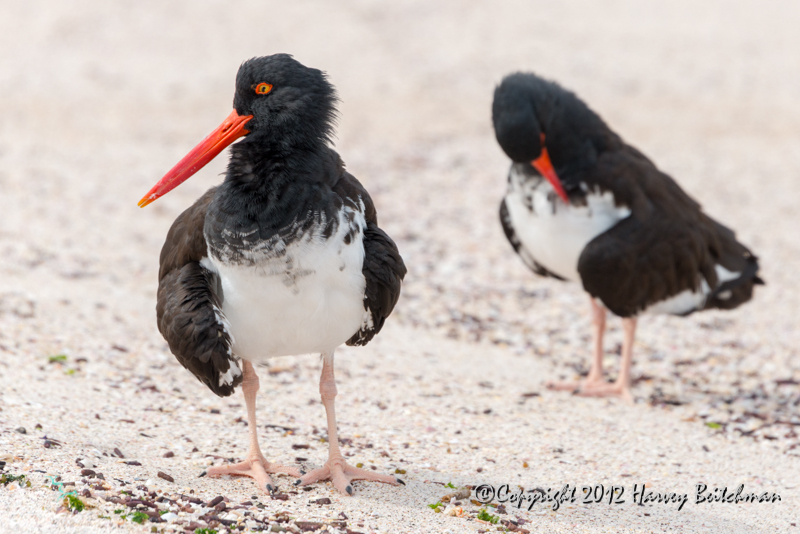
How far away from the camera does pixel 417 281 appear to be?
9.28 m

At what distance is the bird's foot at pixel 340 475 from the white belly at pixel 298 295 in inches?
30.0

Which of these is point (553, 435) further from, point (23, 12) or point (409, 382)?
point (23, 12)

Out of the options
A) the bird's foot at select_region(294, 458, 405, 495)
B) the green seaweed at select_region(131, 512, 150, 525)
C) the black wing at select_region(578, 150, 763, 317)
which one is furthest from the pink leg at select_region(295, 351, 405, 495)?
the black wing at select_region(578, 150, 763, 317)

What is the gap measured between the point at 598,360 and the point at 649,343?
138cm

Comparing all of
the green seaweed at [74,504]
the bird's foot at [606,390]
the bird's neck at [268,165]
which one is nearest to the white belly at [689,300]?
the bird's foot at [606,390]

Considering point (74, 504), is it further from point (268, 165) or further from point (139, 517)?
point (268, 165)

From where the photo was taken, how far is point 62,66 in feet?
51.5

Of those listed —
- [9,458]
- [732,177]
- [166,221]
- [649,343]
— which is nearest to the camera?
[9,458]

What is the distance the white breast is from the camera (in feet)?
22.1

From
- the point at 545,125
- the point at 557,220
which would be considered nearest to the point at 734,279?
the point at 557,220

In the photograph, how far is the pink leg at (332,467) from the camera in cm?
471

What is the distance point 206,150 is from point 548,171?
3.21m

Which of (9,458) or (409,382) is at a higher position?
(409,382)

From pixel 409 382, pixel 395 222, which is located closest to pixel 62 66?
pixel 395 222
